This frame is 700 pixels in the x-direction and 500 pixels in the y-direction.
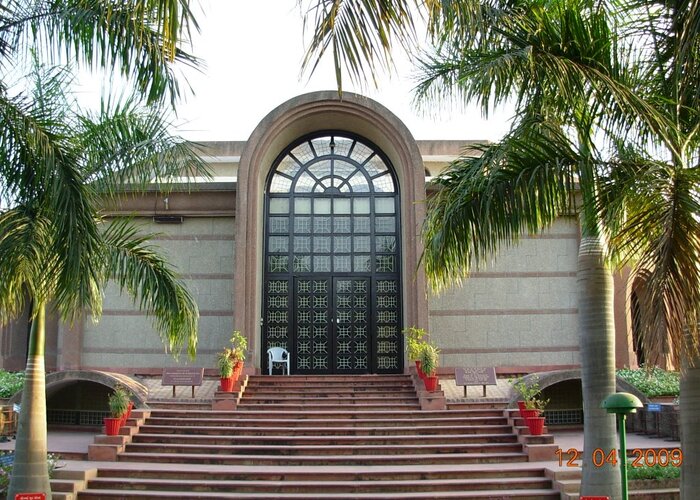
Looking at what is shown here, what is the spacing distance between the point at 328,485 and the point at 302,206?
9.69 m

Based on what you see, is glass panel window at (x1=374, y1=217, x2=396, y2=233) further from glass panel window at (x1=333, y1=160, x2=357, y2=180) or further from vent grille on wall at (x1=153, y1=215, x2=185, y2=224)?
vent grille on wall at (x1=153, y1=215, x2=185, y2=224)

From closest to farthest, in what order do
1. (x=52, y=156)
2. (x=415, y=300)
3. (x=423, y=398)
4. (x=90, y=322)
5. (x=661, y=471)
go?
1. (x=52, y=156)
2. (x=661, y=471)
3. (x=423, y=398)
4. (x=415, y=300)
5. (x=90, y=322)

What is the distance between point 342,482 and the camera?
11.8 meters

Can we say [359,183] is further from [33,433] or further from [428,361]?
[33,433]

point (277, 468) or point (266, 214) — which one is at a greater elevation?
point (266, 214)

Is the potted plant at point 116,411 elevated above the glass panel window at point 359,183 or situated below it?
below

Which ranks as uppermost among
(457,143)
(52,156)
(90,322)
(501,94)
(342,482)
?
(457,143)

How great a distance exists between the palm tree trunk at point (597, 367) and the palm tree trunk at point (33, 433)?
6445mm

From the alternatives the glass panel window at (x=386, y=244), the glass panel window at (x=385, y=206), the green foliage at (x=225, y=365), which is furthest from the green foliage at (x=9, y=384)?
the glass panel window at (x=385, y=206)

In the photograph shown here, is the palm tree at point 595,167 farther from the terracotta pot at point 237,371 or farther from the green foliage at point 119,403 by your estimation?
the terracotta pot at point 237,371

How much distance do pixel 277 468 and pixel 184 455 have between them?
1735 millimetres

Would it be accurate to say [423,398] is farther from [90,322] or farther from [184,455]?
[90,322]

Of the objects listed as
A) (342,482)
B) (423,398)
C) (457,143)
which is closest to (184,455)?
(342,482)

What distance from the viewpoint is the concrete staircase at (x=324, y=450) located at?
11633 mm
